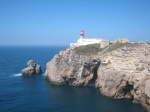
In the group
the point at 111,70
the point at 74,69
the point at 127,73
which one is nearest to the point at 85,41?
the point at 74,69

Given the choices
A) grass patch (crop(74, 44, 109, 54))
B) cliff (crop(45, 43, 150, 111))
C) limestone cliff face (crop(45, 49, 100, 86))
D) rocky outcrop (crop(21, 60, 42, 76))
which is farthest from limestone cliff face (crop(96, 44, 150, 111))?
rocky outcrop (crop(21, 60, 42, 76))

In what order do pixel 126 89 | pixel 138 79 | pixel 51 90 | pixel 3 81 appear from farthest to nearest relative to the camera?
pixel 3 81 < pixel 51 90 < pixel 126 89 < pixel 138 79

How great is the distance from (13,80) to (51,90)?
18062 millimetres

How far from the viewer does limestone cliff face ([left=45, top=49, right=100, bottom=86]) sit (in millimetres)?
67438

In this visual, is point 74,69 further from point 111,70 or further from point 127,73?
point 127,73

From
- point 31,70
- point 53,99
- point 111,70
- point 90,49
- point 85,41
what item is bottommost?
point 53,99

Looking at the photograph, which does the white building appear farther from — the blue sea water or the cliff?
the blue sea water

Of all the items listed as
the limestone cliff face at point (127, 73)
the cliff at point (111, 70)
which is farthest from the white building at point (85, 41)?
the limestone cliff face at point (127, 73)

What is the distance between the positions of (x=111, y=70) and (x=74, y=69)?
1379cm

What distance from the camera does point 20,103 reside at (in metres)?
51.7

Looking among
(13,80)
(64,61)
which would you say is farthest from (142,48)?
(13,80)

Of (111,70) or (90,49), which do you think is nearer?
(111,70)

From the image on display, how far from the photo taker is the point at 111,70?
5850cm

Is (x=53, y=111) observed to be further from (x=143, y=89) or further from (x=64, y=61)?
(x=64, y=61)
